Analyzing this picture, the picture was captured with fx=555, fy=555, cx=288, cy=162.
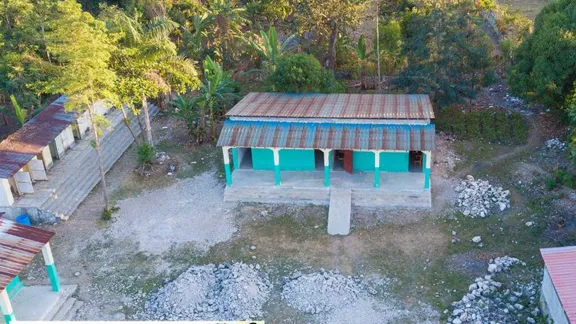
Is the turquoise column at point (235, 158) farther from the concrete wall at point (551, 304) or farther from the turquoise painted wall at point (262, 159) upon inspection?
the concrete wall at point (551, 304)

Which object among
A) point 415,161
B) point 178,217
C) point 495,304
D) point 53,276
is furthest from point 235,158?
point 495,304

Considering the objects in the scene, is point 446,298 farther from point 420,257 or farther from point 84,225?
point 84,225

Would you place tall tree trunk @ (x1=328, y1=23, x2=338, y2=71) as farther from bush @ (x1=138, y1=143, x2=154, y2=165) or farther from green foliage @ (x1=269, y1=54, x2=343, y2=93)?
bush @ (x1=138, y1=143, x2=154, y2=165)

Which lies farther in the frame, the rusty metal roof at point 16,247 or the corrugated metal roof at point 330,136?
the corrugated metal roof at point 330,136

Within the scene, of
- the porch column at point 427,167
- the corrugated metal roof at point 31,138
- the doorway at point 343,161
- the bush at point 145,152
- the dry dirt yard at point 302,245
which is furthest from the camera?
the bush at point 145,152

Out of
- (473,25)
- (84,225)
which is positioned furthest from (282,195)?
(473,25)

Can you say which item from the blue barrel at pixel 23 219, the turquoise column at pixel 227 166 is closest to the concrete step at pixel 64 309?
the blue barrel at pixel 23 219

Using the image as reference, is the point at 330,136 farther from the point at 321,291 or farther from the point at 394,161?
the point at 321,291
